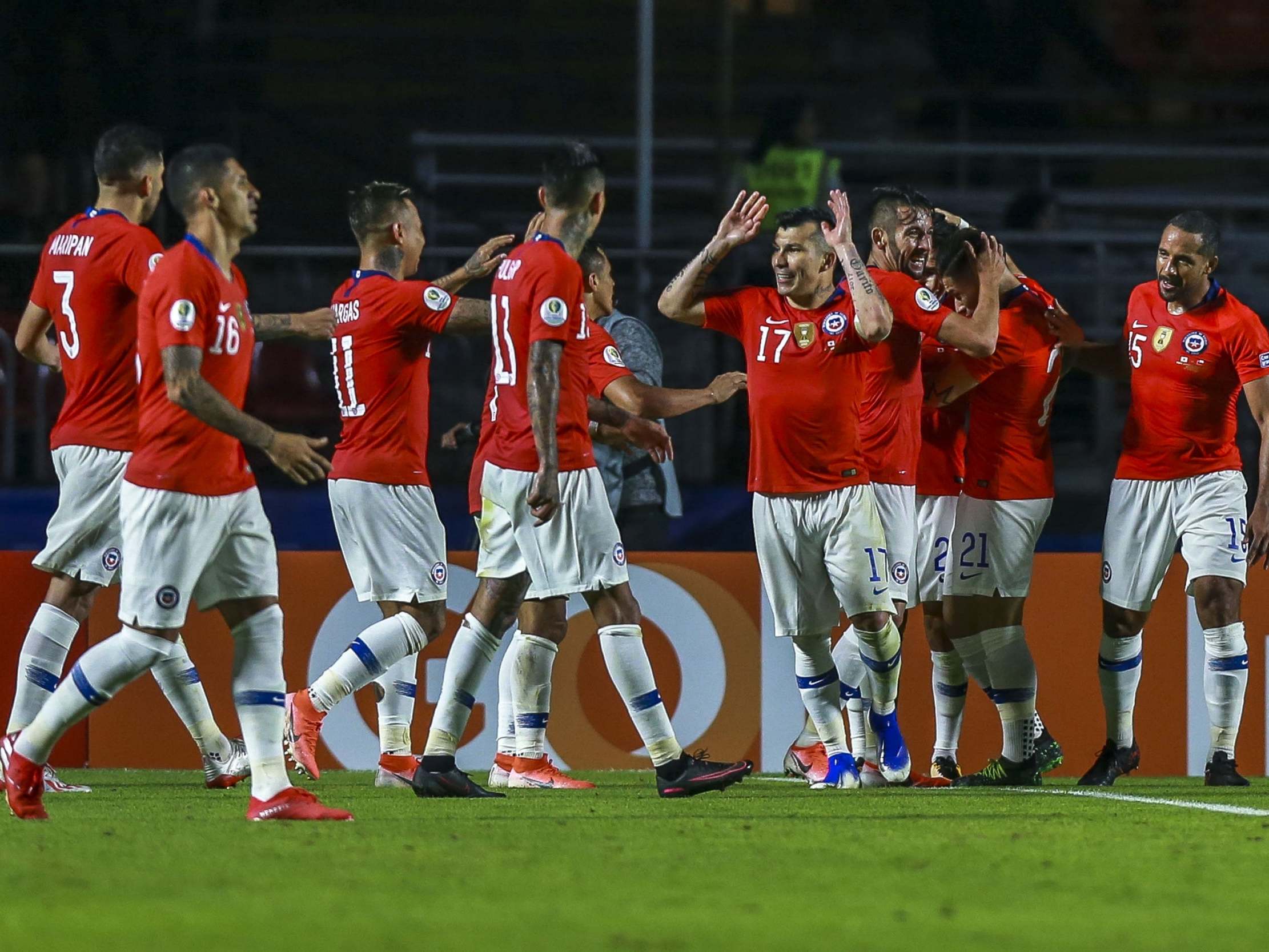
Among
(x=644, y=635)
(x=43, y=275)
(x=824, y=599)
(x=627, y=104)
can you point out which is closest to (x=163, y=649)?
(x=43, y=275)

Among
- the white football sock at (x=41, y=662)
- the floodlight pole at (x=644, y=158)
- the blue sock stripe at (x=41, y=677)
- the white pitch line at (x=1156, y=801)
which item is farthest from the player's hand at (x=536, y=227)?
the floodlight pole at (x=644, y=158)

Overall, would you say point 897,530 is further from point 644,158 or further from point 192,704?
point 644,158

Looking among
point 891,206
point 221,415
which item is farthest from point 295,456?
point 891,206

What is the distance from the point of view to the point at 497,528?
6.65 meters

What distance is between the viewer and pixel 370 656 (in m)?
6.75

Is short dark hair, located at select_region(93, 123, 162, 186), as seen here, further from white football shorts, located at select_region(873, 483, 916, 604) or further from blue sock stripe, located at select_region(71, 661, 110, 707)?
white football shorts, located at select_region(873, 483, 916, 604)

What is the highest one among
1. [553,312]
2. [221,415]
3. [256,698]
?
[553,312]

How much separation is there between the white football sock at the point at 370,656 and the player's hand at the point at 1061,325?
2.86 meters

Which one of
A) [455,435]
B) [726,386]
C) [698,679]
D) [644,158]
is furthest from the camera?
[644,158]

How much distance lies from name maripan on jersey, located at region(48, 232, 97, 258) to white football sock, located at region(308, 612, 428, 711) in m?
1.71

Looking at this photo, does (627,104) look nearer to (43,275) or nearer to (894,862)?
(43,275)

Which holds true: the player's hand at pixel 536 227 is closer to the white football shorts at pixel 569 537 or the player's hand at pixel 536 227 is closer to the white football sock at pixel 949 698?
the white football shorts at pixel 569 537

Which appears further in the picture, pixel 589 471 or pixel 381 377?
pixel 381 377

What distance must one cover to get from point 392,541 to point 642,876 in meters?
2.80
